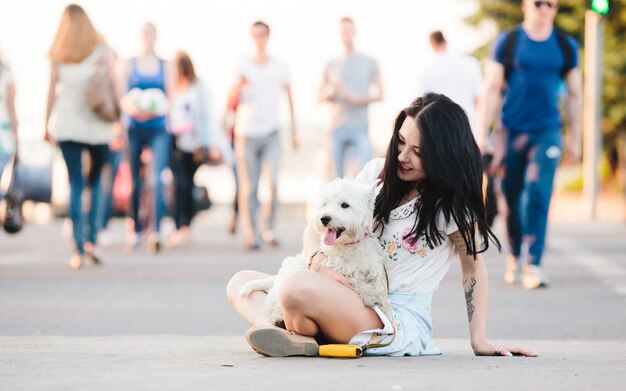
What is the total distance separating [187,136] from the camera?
1652cm

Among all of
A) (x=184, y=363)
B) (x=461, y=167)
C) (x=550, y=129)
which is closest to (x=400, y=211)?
(x=461, y=167)

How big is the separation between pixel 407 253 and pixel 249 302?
80 centimetres

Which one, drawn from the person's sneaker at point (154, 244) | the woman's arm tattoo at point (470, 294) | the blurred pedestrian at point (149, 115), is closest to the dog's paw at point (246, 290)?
the woman's arm tattoo at point (470, 294)

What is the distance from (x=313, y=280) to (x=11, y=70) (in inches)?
261

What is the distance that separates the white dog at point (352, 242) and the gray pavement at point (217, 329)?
1.12 ft

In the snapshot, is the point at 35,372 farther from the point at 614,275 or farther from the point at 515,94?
the point at 614,275

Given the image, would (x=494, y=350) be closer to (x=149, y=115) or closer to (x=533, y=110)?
(x=533, y=110)

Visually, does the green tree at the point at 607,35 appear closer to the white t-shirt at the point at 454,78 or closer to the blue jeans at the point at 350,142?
the blue jeans at the point at 350,142

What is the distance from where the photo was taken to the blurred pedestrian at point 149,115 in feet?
48.2

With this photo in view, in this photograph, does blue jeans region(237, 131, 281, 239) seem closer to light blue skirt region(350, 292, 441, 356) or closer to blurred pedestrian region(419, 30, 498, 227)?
blurred pedestrian region(419, 30, 498, 227)

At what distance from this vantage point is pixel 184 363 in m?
5.61

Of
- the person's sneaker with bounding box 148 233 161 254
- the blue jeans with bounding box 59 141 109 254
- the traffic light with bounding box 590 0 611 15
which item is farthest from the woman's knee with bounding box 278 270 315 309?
the traffic light with bounding box 590 0 611 15

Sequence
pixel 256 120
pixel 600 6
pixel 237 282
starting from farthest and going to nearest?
pixel 600 6 < pixel 256 120 < pixel 237 282

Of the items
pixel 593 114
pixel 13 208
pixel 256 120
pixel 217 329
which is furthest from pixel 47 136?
pixel 593 114
